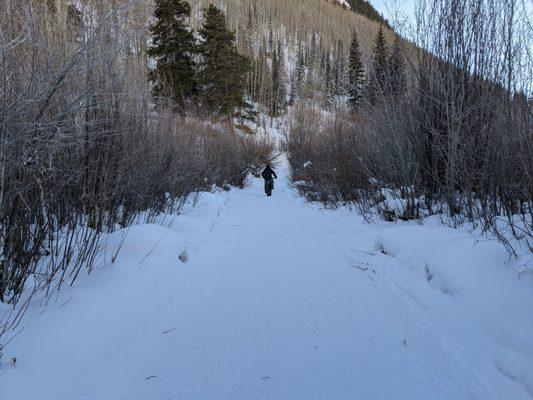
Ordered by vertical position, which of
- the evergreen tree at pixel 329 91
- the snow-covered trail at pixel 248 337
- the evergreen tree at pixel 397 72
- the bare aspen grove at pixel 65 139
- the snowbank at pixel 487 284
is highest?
the evergreen tree at pixel 329 91

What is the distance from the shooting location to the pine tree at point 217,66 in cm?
2431

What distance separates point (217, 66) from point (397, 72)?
20.1m

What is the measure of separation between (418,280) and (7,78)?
146 inches

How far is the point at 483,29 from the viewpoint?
15.4 ft

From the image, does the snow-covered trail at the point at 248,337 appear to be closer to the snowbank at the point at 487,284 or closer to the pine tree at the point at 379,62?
the snowbank at the point at 487,284

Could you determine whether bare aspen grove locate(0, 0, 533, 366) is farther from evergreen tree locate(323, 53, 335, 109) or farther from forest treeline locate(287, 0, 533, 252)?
evergreen tree locate(323, 53, 335, 109)

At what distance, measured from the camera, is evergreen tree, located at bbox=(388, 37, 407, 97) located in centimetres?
604

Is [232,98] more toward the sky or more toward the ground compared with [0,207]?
more toward the sky

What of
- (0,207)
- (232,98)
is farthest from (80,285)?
(232,98)

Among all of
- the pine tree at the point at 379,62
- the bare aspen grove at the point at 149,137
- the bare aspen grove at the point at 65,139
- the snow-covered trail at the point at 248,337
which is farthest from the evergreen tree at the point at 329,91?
the snow-covered trail at the point at 248,337

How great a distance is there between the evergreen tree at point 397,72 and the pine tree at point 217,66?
18589 mm

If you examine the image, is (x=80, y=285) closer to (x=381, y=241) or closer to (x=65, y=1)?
(x=65, y=1)

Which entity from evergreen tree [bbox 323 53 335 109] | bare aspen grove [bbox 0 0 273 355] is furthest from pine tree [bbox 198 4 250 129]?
bare aspen grove [bbox 0 0 273 355]

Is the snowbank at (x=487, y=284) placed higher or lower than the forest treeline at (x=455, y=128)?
lower
